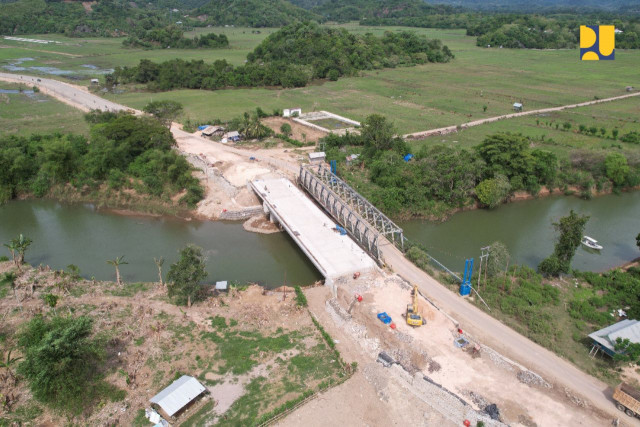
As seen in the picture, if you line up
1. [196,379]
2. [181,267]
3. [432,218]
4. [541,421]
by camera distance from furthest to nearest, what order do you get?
[432,218], [181,267], [196,379], [541,421]

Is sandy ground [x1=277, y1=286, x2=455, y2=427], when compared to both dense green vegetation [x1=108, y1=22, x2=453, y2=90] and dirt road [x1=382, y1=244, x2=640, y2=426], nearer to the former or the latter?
dirt road [x1=382, y1=244, x2=640, y2=426]

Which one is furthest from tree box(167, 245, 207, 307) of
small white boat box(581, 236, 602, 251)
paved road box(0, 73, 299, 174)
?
small white boat box(581, 236, 602, 251)

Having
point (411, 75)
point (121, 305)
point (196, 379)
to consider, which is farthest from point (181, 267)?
point (411, 75)

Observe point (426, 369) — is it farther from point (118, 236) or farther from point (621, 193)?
point (621, 193)

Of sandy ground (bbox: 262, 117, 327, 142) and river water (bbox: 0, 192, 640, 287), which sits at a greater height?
sandy ground (bbox: 262, 117, 327, 142)

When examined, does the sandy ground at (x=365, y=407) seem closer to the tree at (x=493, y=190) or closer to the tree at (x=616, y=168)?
the tree at (x=493, y=190)

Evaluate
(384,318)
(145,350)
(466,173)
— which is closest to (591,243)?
(466,173)
